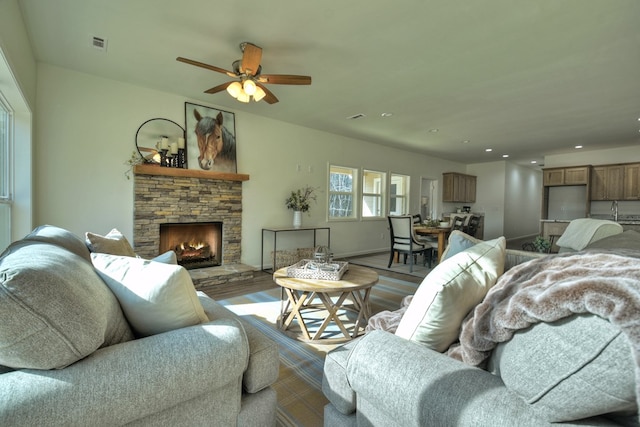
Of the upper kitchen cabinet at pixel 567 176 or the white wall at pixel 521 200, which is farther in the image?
the white wall at pixel 521 200

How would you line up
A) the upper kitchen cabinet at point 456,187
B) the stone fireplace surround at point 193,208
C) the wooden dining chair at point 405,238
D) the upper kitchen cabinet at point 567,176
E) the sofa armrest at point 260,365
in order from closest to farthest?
the sofa armrest at point 260,365 → the stone fireplace surround at point 193,208 → the wooden dining chair at point 405,238 → the upper kitchen cabinet at point 567,176 → the upper kitchen cabinet at point 456,187

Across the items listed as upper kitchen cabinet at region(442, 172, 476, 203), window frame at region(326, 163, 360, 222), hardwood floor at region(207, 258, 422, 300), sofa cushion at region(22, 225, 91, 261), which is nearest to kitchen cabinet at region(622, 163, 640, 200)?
upper kitchen cabinet at region(442, 172, 476, 203)

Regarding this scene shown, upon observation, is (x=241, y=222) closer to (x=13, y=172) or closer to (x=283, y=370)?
(x=13, y=172)

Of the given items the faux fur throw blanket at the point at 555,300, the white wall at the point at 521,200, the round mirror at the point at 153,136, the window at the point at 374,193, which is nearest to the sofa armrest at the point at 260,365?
the faux fur throw blanket at the point at 555,300

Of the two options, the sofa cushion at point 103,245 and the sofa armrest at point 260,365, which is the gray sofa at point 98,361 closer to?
the sofa armrest at point 260,365

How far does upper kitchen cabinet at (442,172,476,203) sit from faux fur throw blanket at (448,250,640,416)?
8.31m

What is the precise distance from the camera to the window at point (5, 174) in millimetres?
2527

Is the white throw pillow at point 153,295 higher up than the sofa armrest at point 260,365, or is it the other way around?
the white throw pillow at point 153,295

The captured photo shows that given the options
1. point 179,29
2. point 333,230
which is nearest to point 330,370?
point 179,29

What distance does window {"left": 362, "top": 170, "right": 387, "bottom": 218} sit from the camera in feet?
23.1

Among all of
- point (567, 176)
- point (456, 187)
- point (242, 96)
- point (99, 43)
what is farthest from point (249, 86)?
point (567, 176)

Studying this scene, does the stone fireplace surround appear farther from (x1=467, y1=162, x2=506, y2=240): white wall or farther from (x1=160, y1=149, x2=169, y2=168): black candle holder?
(x1=467, y1=162, x2=506, y2=240): white wall

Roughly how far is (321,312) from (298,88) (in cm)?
273

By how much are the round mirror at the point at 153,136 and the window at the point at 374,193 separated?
430 centimetres
